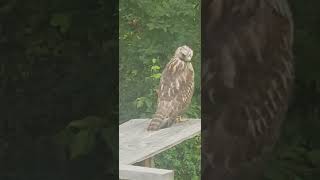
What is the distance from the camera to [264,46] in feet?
3.73

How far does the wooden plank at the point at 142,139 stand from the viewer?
4.16ft

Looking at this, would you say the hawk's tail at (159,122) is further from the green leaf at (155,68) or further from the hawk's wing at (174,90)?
the green leaf at (155,68)

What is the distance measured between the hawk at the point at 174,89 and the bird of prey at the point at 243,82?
0.06m

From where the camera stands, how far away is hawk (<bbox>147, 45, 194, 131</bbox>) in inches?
48.7

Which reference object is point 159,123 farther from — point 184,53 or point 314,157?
point 314,157

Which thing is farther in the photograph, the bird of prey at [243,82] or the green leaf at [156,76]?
the green leaf at [156,76]

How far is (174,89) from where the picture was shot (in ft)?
4.16
